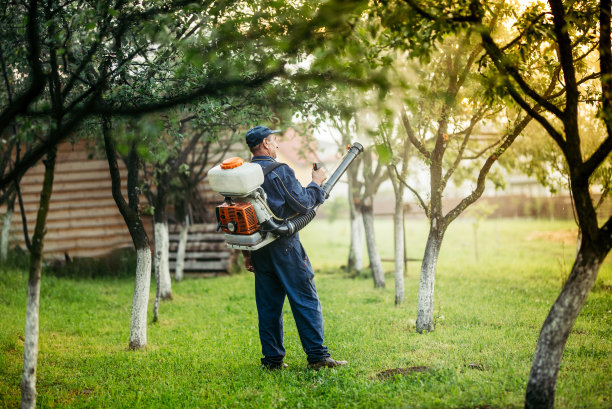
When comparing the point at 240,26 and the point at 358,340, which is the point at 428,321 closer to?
the point at 358,340

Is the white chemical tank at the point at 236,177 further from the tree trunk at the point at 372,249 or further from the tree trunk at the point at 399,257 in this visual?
the tree trunk at the point at 372,249

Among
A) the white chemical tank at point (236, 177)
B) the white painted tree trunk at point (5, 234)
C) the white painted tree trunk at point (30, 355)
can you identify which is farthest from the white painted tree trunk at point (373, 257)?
the white painted tree trunk at point (5, 234)

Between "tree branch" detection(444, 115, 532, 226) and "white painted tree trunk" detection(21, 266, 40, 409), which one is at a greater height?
→ "tree branch" detection(444, 115, 532, 226)

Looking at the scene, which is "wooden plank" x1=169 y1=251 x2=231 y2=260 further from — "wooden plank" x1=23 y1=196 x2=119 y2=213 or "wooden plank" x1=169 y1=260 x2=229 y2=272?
"wooden plank" x1=23 y1=196 x2=119 y2=213

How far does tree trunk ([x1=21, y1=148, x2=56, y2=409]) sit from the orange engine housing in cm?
143

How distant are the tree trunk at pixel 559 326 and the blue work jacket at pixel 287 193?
227 centimetres

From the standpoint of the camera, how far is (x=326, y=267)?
14539mm

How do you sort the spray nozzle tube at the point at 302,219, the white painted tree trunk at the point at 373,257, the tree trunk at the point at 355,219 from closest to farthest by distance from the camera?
the spray nozzle tube at the point at 302,219
the white painted tree trunk at the point at 373,257
the tree trunk at the point at 355,219

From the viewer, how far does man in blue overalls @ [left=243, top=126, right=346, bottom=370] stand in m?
4.84

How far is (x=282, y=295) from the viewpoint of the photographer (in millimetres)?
5059

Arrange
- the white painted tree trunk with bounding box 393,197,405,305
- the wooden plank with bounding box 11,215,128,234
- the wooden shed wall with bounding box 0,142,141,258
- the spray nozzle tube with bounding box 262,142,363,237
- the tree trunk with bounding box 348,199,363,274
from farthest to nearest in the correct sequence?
the wooden shed wall with bounding box 0,142,141,258
the wooden plank with bounding box 11,215,128,234
the tree trunk with bounding box 348,199,363,274
the white painted tree trunk with bounding box 393,197,405,305
the spray nozzle tube with bounding box 262,142,363,237

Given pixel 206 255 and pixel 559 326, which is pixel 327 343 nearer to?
pixel 559 326

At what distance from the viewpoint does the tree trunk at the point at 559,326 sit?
3.57 meters

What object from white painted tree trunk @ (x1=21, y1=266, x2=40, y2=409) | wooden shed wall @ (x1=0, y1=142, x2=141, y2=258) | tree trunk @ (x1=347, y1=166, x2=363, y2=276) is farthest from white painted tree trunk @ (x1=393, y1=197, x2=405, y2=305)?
wooden shed wall @ (x1=0, y1=142, x2=141, y2=258)
